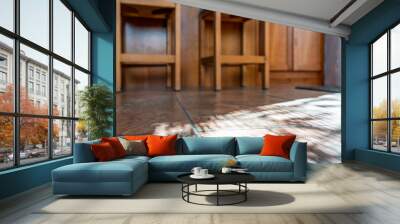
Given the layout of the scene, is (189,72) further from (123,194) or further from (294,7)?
(123,194)

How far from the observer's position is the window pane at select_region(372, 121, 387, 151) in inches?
298

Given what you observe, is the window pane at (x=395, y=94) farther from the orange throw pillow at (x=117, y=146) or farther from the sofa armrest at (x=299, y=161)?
the orange throw pillow at (x=117, y=146)

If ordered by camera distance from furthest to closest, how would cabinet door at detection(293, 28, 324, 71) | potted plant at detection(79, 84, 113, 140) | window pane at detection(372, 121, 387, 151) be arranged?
cabinet door at detection(293, 28, 324, 71) → window pane at detection(372, 121, 387, 151) → potted plant at detection(79, 84, 113, 140)

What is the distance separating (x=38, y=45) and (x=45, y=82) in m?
0.59

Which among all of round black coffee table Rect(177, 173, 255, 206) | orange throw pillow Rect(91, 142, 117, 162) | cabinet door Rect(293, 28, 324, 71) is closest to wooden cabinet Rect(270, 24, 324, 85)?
cabinet door Rect(293, 28, 324, 71)

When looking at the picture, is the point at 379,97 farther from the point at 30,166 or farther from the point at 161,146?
the point at 30,166

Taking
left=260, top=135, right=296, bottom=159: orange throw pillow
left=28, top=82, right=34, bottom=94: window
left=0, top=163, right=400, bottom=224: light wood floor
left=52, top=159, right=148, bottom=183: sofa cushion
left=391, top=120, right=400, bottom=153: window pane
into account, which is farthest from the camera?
left=391, top=120, right=400, bottom=153: window pane

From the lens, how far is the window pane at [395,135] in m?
7.02

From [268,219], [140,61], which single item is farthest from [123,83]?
[268,219]

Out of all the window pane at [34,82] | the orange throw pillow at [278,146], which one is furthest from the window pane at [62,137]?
the orange throw pillow at [278,146]

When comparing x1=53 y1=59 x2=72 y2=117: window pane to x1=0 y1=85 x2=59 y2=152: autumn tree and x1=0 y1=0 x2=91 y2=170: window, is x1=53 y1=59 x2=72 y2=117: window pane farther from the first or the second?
x1=0 y1=85 x2=59 y2=152: autumn tree

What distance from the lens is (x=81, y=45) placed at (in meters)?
7.36

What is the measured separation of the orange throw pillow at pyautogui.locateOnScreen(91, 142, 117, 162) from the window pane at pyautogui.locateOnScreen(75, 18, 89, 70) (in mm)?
2289

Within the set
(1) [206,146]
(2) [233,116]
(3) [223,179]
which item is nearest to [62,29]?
(1) [206,146]
